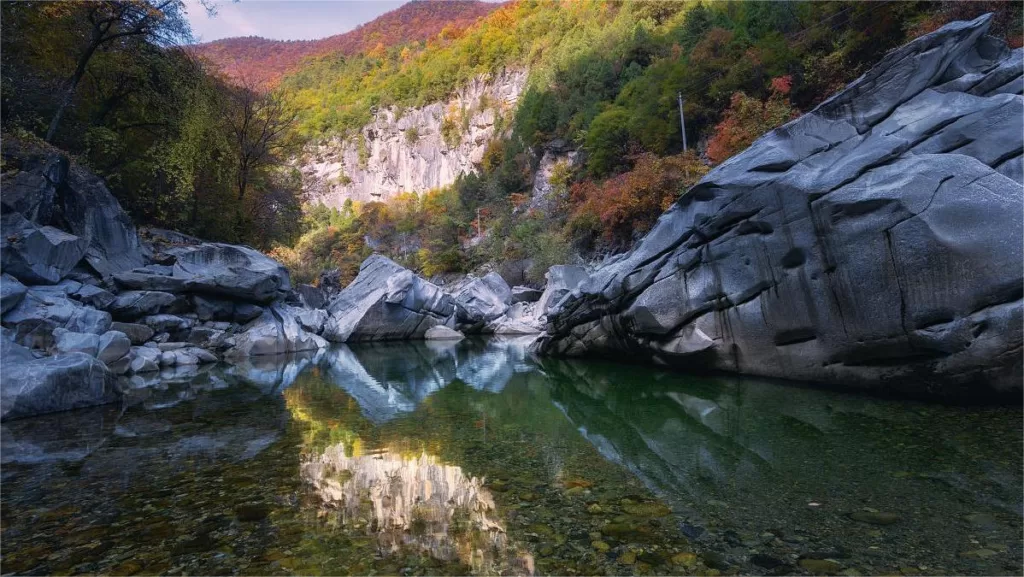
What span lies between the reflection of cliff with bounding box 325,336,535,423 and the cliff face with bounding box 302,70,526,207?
5307 cm

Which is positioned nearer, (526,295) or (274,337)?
(274,337)

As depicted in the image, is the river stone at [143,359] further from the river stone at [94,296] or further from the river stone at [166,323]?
the river stone at [94,296]

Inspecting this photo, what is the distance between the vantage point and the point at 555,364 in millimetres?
13477

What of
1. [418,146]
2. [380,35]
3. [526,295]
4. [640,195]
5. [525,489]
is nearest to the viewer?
[525,489]

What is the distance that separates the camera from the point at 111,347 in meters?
11.5

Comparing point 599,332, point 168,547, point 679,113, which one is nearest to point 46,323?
point 168,547

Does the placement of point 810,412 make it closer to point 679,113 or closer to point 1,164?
point 1,164

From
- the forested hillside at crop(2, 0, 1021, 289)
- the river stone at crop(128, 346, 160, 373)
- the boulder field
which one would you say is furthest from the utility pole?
the river stone at crop(128, 346, 160, 373)

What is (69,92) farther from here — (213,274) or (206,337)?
(206,337)

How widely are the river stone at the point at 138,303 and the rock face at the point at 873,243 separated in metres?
13.9

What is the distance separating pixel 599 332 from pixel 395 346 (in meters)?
11.2

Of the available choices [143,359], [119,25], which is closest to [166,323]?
[143,359]

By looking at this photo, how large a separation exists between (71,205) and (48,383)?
1054 cm

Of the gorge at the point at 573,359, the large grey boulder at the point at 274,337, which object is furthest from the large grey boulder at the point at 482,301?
the large grey boulder at the point at 274,337
